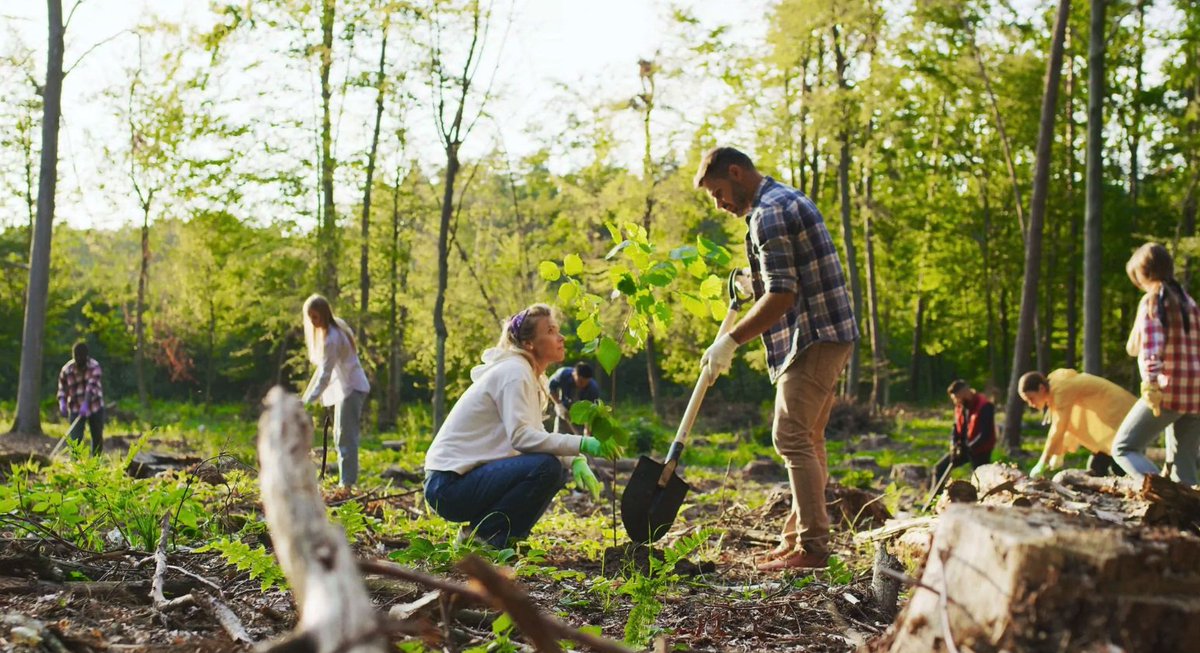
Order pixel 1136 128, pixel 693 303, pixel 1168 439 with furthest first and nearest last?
pixel 1136 128 < pixel 1168 439 < pixel 693 303

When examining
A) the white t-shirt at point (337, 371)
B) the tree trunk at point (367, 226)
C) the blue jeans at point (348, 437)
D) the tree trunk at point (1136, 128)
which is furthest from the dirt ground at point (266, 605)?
the tree trunk at point (1136, 128)

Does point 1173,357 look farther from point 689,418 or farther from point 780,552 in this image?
point 689,418

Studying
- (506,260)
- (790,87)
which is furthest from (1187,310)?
(506,260)

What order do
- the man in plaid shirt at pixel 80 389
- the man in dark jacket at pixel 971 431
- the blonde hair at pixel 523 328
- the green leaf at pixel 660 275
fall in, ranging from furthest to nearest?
the man in plaid shirt at pixel 80 389
the man in dark jacket at pixel 971 431
the blonde hair at pixel 523 328
the green leaf at pixel 660 275

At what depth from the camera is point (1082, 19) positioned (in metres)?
22.1

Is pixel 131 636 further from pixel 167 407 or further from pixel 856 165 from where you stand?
pixel 167 407

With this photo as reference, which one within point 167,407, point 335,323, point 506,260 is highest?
point 506,260

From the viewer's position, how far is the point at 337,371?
8055mm

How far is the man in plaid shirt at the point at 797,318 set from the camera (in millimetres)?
4398

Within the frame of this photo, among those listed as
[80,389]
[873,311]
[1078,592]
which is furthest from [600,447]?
[873,311]

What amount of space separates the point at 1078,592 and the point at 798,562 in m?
2.87

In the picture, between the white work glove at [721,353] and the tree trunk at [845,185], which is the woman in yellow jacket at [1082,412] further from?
the tree trunk at [845,185]

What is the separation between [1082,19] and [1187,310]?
760 inches

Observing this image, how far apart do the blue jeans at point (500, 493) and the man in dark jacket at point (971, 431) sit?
204 inches
